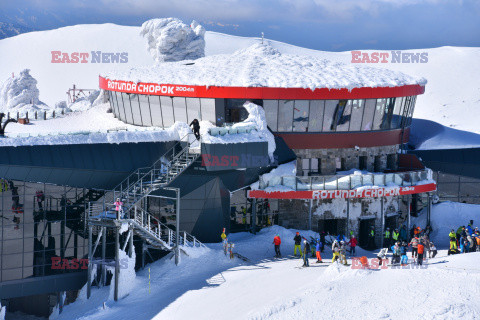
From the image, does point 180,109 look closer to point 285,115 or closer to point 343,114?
point 285,115

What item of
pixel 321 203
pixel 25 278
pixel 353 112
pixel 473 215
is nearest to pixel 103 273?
pixel 25 278

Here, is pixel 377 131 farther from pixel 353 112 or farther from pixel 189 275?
pixel 189 275

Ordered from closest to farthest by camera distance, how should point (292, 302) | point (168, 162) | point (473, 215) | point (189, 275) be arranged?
1. point (292, 302)
2. point (189, 275)
3. point (168, 162)
4. point (473, 215)

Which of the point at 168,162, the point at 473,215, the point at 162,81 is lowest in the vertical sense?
the point at 473,215

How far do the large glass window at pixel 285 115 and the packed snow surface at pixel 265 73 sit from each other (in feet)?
3.72

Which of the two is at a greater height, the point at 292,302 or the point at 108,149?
the point at 108,149

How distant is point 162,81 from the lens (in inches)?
2115

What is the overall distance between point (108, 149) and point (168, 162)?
137 inches

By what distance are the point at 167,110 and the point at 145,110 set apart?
189cm

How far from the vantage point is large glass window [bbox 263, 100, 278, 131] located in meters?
52.8

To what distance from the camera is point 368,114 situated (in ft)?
183

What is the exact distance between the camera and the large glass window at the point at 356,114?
54.8m

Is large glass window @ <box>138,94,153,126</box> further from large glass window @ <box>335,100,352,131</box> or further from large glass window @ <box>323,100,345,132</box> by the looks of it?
large glass window @ <box>335,100,352,131</box>

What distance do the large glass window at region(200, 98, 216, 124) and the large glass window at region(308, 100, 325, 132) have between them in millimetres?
6167
